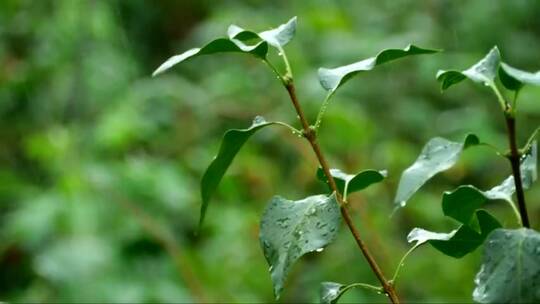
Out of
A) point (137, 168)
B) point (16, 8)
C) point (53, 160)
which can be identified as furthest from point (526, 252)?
point (16, 8)

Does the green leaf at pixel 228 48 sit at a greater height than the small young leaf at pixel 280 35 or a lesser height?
greater

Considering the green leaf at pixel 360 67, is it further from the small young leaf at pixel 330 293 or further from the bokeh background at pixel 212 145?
the bokeh background at pixel 212 145

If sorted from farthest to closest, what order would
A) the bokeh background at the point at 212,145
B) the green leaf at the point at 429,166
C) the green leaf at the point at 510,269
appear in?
1. the bokeh background at the point at 212,145
2. the green leaf at the point at 429,166
3. the green leaf at the point at 510,269

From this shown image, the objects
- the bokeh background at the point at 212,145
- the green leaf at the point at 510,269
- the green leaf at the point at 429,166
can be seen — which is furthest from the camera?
the bokeh background at the point at 212,145

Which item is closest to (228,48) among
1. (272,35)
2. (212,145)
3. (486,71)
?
(272,35)

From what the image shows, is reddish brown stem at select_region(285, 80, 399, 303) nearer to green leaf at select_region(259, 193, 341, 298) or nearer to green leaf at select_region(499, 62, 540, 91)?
green leaf at select_region(259, 193, 341, 298)

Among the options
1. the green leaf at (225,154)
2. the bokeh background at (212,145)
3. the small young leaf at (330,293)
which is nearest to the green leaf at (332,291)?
the small young leaf at (330,293)
